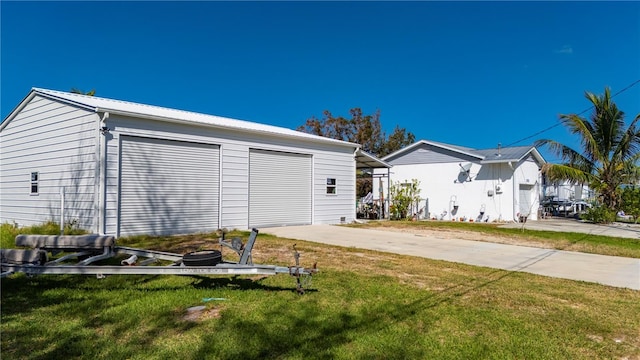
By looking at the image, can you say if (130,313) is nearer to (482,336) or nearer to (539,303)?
(482,336)

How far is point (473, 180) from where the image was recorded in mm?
19641

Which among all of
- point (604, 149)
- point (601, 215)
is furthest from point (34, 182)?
point (604, 149)

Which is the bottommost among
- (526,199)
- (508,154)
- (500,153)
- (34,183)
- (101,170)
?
(526,199)

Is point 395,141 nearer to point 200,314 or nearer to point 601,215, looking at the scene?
point 601,215

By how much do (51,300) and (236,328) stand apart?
8.18ft

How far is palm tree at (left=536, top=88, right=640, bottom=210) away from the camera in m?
18.0

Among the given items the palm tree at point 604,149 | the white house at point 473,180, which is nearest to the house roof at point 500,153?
the white house at point 473,180

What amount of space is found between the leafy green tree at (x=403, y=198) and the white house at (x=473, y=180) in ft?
1.22

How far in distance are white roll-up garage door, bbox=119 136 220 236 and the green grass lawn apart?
5.07 metres

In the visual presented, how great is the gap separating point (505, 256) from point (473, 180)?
39.3ft

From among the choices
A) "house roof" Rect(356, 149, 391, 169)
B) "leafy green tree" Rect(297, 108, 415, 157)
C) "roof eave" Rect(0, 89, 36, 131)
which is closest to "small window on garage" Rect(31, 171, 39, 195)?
"roof eave" Rect(0, 89, 36, 131)

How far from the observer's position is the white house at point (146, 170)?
33.0ft

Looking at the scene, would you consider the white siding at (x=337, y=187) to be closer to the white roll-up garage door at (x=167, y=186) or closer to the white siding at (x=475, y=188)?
the white roll-up garage door at (x=167, y=186)

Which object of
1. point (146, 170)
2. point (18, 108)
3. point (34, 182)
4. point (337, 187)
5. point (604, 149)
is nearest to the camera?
point (146, 170)
